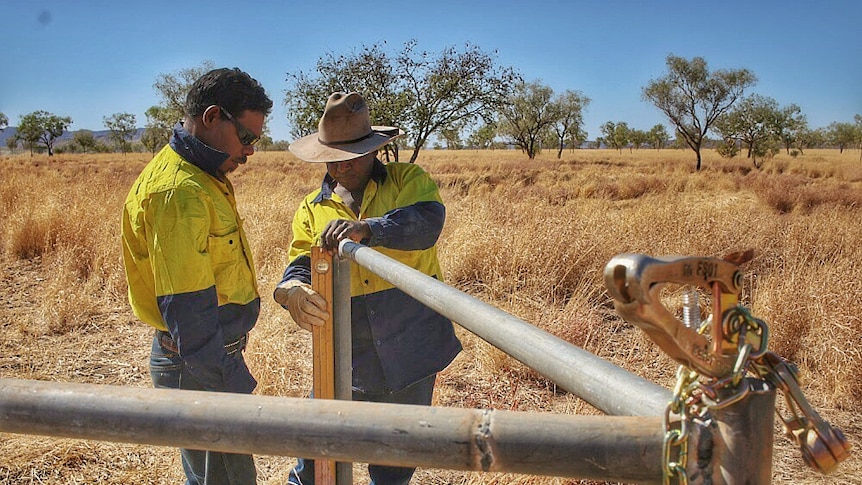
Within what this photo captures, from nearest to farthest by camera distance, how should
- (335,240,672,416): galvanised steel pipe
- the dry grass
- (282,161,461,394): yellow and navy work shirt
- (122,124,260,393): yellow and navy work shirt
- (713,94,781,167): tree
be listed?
1. (335,240,672,416): galvanised steel pipe
2. (122,124,260,393): yellow and navy work shirt
3. (282,161,461,394): yellow and navy work shirt
4. the dry grass
5. (713,94,781,167): tree

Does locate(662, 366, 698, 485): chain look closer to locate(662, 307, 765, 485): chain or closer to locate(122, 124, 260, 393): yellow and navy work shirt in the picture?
locate(662, 307, 765, 485): chain

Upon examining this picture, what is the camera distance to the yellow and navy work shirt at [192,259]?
6.46ft

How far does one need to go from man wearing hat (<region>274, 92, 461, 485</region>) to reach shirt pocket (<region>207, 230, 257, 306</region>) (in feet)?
0.53

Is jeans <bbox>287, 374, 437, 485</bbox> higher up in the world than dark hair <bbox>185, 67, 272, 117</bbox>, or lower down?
lower down

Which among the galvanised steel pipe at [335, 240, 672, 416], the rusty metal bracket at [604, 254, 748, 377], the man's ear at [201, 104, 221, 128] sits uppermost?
the man's ear at [201, 104, 221, 128]

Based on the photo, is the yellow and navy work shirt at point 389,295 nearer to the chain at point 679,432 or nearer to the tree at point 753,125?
the chain at point 679,432

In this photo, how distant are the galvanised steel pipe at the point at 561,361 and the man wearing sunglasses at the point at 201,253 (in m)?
1.01

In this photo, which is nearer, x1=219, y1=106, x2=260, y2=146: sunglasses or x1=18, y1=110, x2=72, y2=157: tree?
x1=219, y1=106, x2=260, y2=146: sunglasses

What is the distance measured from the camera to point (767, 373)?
62 cm

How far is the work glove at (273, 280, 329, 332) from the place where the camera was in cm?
201

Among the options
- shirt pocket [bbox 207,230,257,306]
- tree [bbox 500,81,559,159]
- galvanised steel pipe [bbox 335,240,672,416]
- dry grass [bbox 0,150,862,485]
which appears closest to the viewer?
galvanised steel pipe [bbox 335,240,672,416]

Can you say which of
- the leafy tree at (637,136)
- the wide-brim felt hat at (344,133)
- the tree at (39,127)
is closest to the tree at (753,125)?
the wide-brim felt hat at (344,133)

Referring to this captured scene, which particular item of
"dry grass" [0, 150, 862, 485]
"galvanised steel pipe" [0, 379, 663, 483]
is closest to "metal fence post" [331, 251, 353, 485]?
"dry grass" [0, 150, 862, 485]

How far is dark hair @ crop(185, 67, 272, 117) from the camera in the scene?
2213 mm
